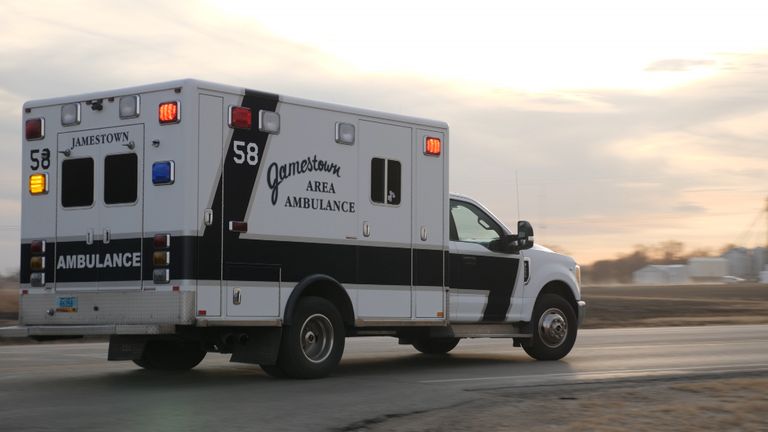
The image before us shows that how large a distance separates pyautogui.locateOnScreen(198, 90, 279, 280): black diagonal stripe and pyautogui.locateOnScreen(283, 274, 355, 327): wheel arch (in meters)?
0.97

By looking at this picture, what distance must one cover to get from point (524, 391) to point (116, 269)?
433 cm

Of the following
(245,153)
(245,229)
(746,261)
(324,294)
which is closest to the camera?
(245,229)

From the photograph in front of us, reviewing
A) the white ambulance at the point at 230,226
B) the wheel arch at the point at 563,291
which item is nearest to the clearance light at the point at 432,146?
the white ambulance at the point at 230,226

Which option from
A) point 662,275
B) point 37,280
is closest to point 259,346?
point 37,280

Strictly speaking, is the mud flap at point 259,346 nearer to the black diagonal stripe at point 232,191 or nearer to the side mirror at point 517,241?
the black diagonal stripe at point 232,191

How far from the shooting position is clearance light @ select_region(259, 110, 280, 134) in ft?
39.4

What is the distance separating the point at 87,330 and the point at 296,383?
221 cm

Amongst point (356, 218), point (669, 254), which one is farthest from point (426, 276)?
point (669, 254)

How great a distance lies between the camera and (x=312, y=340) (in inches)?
493

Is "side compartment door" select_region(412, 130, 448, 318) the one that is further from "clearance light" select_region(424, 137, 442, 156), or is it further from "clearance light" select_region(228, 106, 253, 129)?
"clearance light" select_region(228, 106, 253, 129)

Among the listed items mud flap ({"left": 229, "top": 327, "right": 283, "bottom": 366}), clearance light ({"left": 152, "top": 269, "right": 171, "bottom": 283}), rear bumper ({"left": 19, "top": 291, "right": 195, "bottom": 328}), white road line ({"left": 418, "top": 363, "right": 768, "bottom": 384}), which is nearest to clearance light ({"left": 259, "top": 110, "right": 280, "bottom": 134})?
clearance light ({"left": 152, "top": 269, "right": 171, "bottom": 283})

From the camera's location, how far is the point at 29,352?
16797 mm

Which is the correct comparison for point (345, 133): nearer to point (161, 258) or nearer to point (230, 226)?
point (230, 226)

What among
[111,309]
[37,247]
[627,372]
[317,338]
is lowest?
[627,372]
